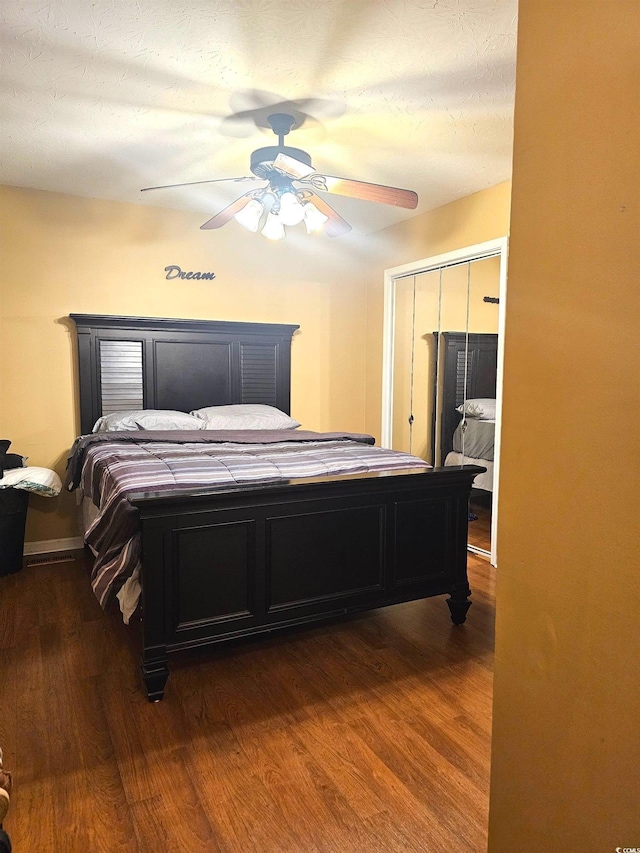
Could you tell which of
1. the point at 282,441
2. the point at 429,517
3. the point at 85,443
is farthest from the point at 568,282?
the point at 85,443

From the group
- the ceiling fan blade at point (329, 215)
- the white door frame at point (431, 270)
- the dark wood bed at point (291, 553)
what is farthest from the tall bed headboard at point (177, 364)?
the dark wood bed at point (291, 553)

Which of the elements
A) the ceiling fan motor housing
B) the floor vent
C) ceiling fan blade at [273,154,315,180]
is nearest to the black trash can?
the floor vent

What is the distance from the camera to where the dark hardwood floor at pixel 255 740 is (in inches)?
61.5

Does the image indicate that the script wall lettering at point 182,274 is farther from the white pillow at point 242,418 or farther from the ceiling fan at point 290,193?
the ceiling fan at point 290,193

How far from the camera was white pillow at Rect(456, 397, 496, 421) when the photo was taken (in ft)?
12.8

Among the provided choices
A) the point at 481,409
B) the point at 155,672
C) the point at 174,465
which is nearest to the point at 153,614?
the point at 155,672

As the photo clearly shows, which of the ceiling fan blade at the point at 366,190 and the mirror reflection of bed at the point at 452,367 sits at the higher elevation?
the ceiling fan blade at the point at 366,190

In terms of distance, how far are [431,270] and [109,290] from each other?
242cm

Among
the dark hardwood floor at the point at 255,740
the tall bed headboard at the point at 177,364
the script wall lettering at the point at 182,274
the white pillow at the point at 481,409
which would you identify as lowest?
the dark hardwood floor at the point at 255,740

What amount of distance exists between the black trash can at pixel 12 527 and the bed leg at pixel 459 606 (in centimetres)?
266

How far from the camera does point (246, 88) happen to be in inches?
99.3

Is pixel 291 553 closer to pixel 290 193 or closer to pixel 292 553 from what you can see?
pixel 292 553

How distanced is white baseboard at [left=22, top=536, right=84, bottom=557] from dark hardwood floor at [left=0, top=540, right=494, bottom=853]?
115 cm

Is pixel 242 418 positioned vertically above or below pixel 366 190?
below
